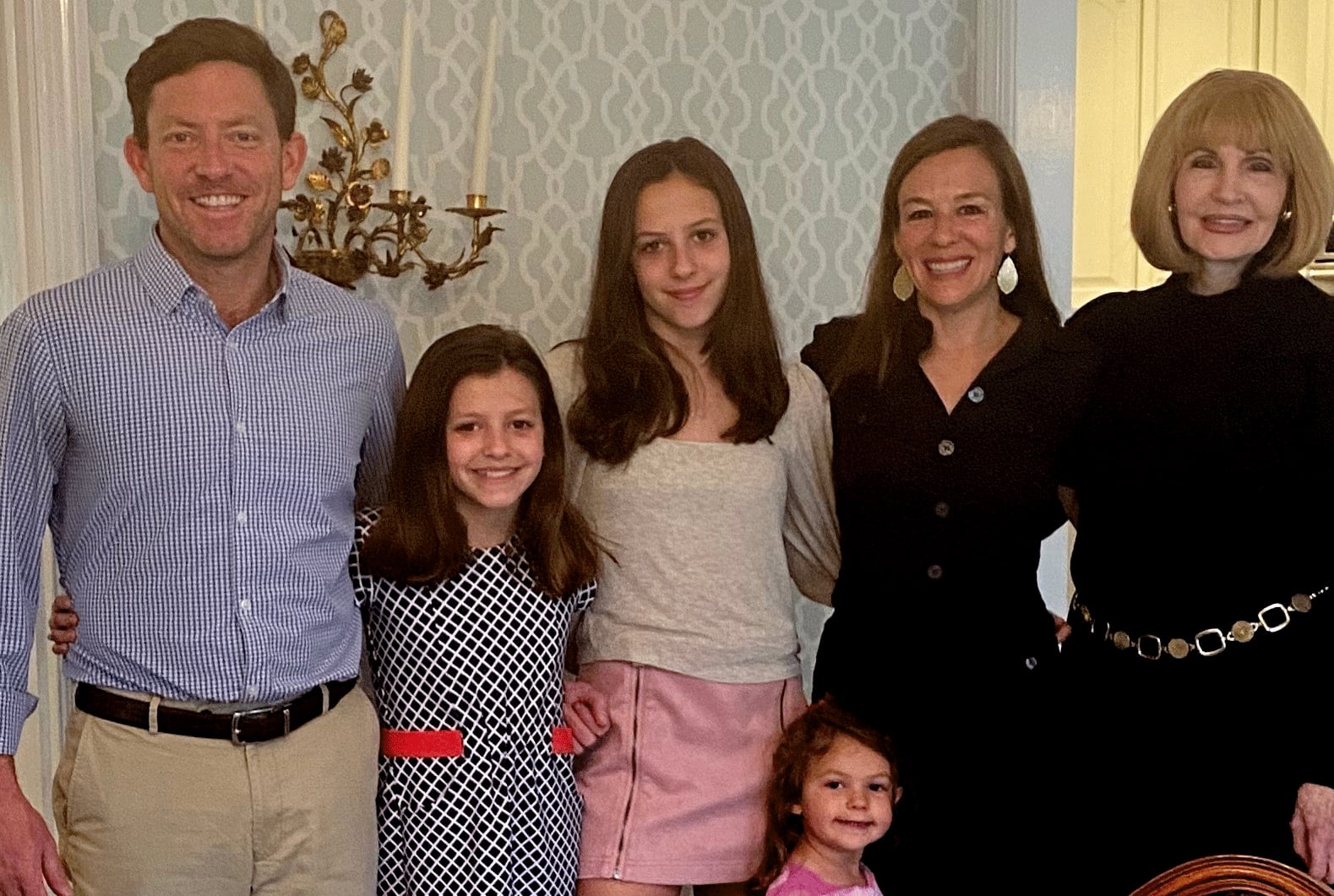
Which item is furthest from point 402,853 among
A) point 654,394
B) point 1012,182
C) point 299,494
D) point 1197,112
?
point 1197,112

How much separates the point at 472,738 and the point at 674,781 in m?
0.29

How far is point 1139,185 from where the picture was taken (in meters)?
2.03

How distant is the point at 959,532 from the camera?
6.73 ft

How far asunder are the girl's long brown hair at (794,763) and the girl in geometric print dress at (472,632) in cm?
28

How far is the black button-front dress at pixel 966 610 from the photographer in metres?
2.06

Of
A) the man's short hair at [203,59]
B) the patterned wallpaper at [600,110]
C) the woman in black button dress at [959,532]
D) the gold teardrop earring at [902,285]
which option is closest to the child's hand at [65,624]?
the man's short hair at [203,59]

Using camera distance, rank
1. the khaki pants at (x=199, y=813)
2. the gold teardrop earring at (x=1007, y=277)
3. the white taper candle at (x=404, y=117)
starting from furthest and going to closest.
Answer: the white taper candle at (x=404, y=117) < the gold teardrop earring at (x=1007, y=277) < the khaki pants at (x=199, y=813)

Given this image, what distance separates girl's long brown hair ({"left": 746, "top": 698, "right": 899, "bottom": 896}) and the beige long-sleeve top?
0.29ft

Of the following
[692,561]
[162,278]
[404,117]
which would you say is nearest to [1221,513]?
[692,561]

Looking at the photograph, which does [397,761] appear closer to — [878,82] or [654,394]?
[654,394]

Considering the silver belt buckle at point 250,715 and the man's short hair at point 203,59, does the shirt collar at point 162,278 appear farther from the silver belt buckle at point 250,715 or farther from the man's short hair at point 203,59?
the silver belt buckle at point 250,715

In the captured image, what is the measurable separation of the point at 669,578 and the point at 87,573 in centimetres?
76

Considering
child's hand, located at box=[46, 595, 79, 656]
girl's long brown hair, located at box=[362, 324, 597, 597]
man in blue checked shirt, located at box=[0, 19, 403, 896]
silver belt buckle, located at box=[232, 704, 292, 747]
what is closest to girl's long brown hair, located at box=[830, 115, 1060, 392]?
girl's long brown hair, located at box=[362, 324, 597, 597]

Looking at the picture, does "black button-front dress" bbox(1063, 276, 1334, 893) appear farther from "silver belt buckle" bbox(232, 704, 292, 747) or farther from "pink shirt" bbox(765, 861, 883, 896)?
"silver belt buckle" bbox(232, 704, 292, 747)
